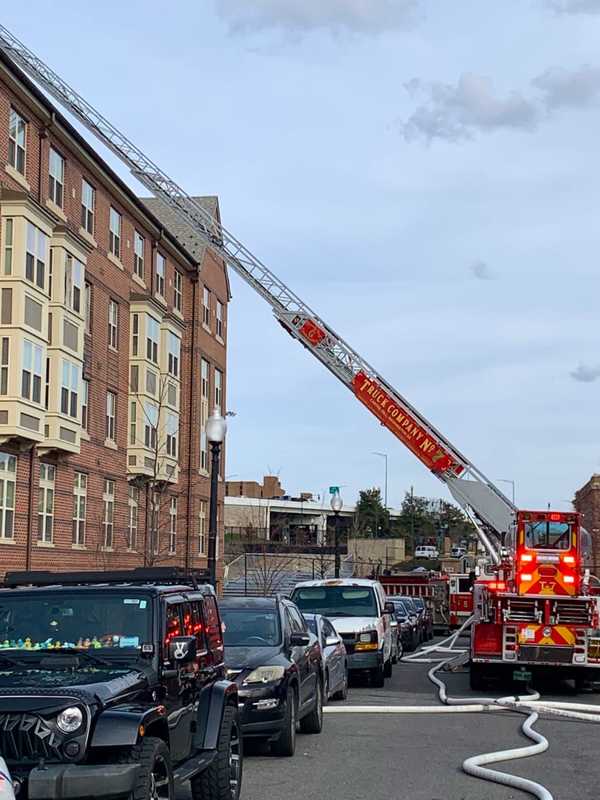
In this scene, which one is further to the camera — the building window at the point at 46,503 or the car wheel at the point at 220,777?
the building window at the point at 46,503

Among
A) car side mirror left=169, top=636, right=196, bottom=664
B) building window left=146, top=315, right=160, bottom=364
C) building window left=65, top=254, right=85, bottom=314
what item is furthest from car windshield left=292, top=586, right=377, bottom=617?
building window left=146, top=315, right=160, bottom=364

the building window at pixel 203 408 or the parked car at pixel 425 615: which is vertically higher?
the building window at pixel 203 408

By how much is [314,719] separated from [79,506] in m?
20.9

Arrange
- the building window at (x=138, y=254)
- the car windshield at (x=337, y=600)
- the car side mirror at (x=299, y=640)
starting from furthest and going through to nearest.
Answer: the building window at (x=138, y=254), the car windshield at (x=337, y=600), the car side mirror at (x=299, y=640)

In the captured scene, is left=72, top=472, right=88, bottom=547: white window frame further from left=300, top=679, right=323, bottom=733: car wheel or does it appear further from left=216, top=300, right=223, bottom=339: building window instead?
left=300, top=679, right=323, bottom=733: car wheel

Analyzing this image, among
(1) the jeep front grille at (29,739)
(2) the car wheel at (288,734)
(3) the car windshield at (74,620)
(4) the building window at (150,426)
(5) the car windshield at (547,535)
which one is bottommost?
(2) the car wheel at (288,734)

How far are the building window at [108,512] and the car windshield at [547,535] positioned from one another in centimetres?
1781

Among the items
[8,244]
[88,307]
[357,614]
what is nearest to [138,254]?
[88,307]

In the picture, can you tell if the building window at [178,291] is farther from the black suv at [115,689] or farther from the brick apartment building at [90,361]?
the black suv at [115,689]

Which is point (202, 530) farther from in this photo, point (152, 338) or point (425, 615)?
point (425, 615)

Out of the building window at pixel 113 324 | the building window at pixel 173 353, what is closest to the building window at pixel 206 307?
the building window at pixel 173 353

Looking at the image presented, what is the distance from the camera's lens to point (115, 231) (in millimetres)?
37906

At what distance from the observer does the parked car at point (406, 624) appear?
103 ft

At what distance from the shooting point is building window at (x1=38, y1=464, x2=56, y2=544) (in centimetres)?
3178
